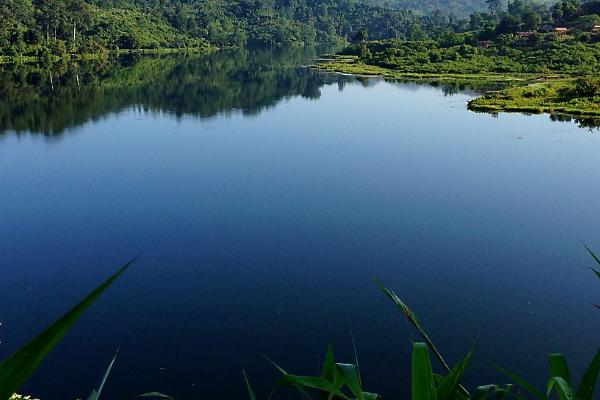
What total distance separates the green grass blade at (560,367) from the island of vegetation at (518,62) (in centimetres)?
4160

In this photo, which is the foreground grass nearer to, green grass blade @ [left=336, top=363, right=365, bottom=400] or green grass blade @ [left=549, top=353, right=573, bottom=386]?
green grass blade @ [left=549, top=353, right=573, bottom=386]

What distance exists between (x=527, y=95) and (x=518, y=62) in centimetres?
2871

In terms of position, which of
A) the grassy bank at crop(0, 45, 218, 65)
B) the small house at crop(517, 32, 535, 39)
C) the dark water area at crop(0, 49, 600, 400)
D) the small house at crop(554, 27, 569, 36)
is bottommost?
the dark water area at crop(0, 49, 600, 400)

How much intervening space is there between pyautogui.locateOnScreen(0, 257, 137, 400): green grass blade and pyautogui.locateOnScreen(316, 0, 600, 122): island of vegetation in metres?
42.9

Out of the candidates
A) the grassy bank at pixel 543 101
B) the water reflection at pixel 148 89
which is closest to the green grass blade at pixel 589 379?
the water reflection at pixel 148 89

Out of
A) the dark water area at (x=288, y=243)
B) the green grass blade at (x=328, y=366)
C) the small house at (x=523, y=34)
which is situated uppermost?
the small house at (x=523, y=34)

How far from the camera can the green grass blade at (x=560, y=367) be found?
1.82 metres

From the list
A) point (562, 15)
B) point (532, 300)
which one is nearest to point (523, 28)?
point (562, 15)

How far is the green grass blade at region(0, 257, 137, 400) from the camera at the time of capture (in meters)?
0.95

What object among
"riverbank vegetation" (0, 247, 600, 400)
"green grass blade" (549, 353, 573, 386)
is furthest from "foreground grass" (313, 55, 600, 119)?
"riverbank vegetation" (0, 247, 600, 400)

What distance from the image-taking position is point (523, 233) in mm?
19641

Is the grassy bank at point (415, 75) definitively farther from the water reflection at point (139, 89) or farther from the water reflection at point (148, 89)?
the water reflection at point (139, 89)

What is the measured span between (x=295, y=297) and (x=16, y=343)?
22.2 feet

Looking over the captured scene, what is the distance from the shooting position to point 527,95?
46.4m
